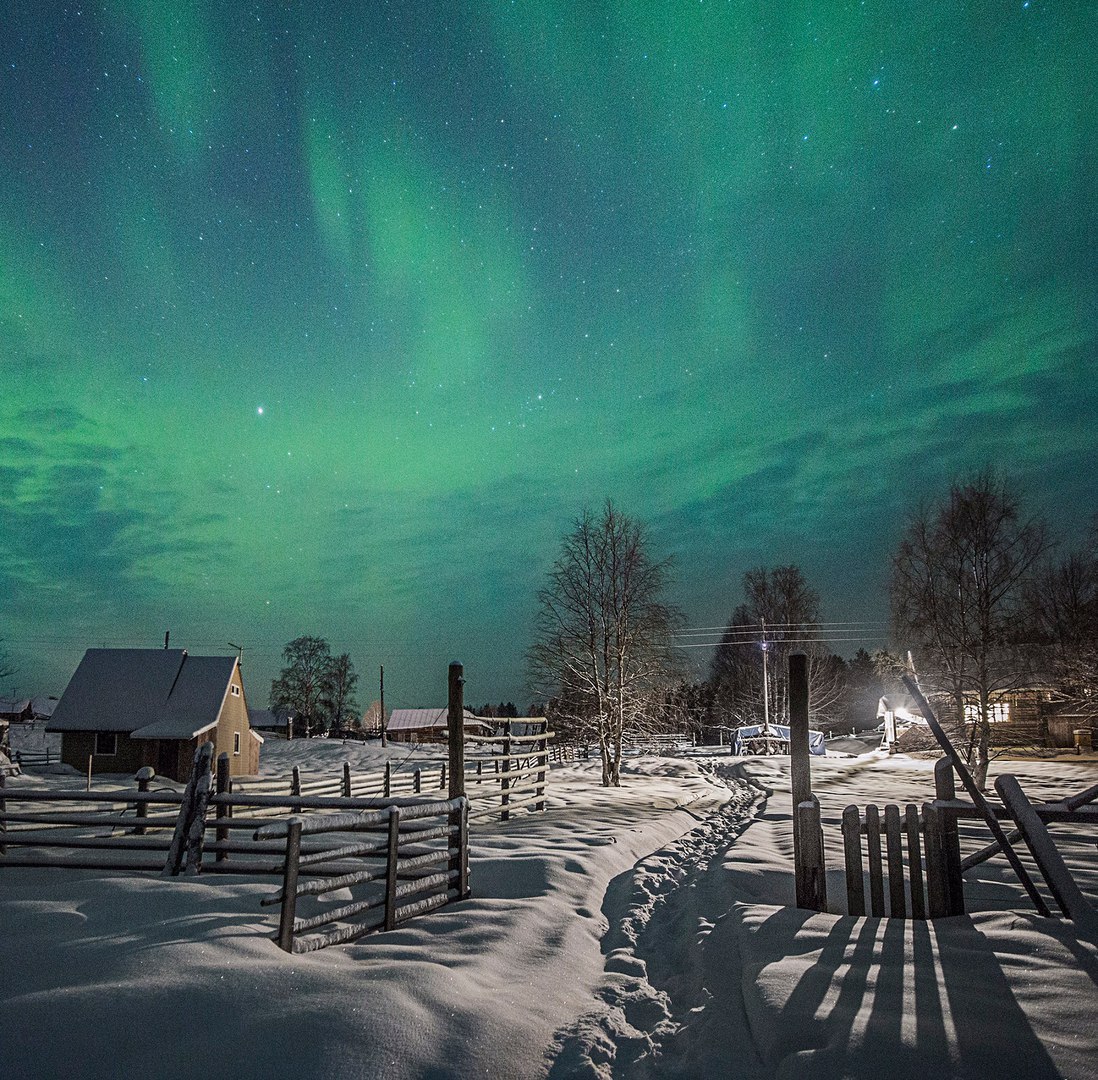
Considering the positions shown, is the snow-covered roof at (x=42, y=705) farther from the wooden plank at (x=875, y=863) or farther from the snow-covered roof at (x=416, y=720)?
the wooden plank at (x=875, y=863)

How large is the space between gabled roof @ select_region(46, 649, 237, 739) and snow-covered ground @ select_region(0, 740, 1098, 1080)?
82.1 feet

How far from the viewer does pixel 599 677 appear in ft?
81.0

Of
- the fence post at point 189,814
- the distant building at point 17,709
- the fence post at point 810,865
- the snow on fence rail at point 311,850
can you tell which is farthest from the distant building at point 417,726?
the fence post at point 810,865

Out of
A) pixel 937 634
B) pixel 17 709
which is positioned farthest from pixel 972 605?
pixel 17 709

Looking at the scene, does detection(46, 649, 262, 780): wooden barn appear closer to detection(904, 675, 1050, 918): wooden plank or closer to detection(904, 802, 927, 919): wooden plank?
detection(904, 802, 927, 919): wooden plank

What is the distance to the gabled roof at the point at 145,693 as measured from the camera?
3117 centimetres

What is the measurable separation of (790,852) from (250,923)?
800 centimetres

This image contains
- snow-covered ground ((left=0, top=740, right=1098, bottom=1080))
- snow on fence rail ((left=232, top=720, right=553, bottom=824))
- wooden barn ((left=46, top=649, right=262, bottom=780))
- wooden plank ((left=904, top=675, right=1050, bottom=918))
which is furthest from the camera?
wooden barn ((left=46, top=649, right=262, bottom=780))

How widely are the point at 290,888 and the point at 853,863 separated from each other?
5.05 m

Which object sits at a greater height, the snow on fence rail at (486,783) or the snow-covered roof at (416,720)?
the snow on fence rail at (486,783)

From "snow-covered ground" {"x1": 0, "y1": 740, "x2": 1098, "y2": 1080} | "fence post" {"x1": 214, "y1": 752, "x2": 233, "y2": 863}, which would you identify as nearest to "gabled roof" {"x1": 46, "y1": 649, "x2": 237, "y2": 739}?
"fence post" {"x1": 214, "y1": 752, "x2": 233, "y2": 863}

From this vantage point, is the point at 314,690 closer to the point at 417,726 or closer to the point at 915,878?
the point at 417,726

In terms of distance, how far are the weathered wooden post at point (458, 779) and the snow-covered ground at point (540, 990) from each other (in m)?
0.41

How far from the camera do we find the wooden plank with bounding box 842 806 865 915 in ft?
23.1
